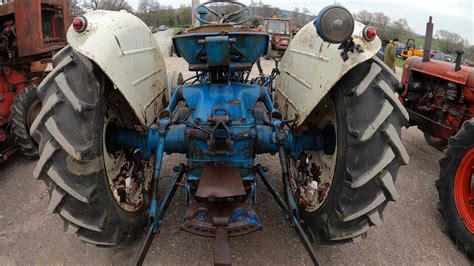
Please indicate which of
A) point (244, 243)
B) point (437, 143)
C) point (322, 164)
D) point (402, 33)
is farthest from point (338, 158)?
point (402, 33)

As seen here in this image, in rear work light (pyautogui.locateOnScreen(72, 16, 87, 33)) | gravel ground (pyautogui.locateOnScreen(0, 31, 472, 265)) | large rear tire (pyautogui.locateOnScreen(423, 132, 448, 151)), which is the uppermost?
rear work light (pyautogui.locateOnScreen(72, 16, 87, 33))

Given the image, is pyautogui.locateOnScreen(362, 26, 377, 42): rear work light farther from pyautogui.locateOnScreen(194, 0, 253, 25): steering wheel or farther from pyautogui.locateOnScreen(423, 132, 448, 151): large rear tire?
pyautogui.locateOnScreen(423, 132, 448, 151): large rear tire

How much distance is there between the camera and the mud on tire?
1.79m

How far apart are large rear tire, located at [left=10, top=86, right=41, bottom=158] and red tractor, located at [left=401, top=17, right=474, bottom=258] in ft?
12.6

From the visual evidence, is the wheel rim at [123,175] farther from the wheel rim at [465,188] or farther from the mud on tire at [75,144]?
the wheel rim at [465,188]

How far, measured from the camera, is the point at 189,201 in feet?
7.20

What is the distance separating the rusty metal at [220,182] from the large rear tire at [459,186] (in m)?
1.69

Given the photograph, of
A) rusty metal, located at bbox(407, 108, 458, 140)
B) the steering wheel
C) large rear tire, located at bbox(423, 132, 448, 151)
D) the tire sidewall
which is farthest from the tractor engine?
large rear tire, located at bbox(423, 132, 448, 151)

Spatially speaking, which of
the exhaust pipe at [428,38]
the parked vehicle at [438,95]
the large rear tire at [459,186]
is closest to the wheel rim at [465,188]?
the large rear tire at [459,186]

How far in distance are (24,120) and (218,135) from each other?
8.71 ft

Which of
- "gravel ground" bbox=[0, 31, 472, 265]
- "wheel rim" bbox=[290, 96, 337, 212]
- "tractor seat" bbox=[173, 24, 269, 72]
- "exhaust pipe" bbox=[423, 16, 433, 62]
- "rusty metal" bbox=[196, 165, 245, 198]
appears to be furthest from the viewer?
"exhaust pipe" bbox=[423, 16, 433, 62]

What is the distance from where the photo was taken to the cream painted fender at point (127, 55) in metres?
1.84

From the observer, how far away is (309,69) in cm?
238

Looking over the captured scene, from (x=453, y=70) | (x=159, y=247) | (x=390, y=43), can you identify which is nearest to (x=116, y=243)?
(x=159, y=247)
